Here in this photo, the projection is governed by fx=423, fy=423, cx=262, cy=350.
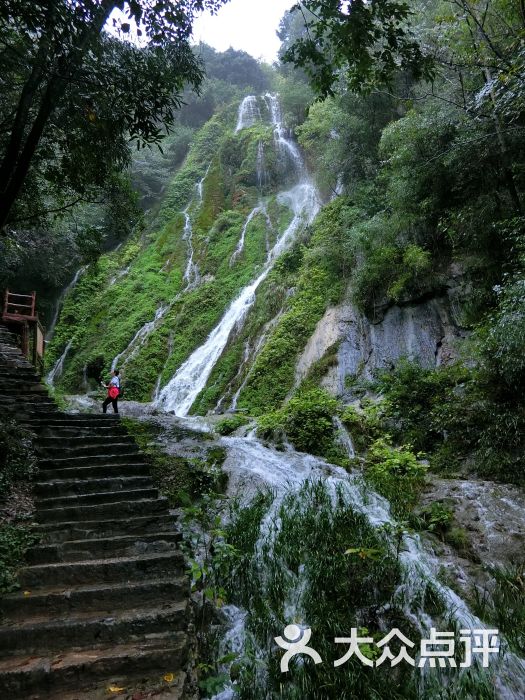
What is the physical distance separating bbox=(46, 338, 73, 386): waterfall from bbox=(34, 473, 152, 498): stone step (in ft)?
50.6

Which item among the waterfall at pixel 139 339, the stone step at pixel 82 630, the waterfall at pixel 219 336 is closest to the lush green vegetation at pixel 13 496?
the stone step at pixel 82 630

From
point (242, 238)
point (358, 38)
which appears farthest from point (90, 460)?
point (242, 238)

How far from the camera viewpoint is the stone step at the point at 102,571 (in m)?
3.90

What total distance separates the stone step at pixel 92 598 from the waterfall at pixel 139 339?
13953mm

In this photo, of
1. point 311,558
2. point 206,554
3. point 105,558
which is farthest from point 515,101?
point 105,558

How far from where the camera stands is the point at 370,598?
4.36 meters

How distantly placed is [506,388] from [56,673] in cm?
671

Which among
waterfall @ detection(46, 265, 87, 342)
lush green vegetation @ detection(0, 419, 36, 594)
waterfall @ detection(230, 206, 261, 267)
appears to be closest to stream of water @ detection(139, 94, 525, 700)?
lush green vegetation @ detection(0, 419, 36, 594)

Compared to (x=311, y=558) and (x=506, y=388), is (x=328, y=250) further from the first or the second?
(x=311, y=558)

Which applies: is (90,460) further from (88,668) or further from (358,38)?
(358,38)

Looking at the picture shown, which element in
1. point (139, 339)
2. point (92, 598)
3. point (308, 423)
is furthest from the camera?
point (139, 339)

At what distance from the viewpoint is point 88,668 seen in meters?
3.10

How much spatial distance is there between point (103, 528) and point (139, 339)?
14.6m

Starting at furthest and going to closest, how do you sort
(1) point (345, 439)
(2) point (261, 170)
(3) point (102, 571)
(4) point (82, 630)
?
(2) point (261, 170)
(1) point (345, 439)
(3) point (102, 571)
(4) point (82, 630)
